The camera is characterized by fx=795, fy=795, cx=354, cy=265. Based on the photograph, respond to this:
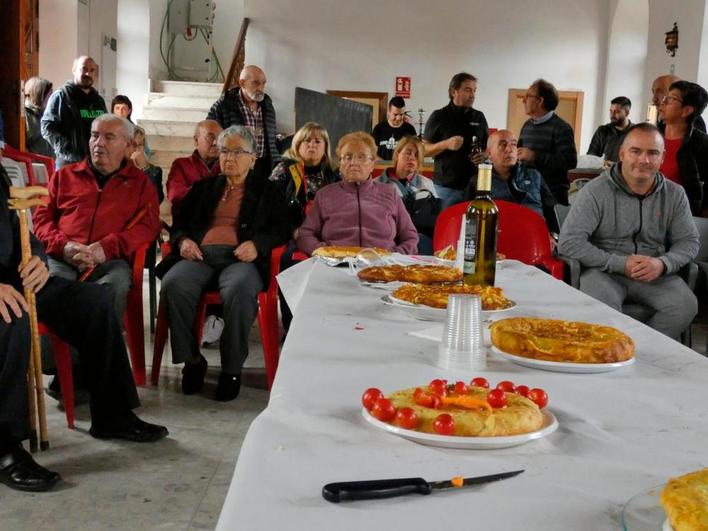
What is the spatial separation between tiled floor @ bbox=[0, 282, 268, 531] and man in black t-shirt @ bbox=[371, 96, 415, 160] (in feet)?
15.0

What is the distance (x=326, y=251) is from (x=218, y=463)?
74 centimetres

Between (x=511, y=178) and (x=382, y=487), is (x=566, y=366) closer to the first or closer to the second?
(x=382, y=487)

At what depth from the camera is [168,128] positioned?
9.80m

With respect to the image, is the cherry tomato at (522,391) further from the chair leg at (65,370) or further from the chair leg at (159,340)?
the chair leg at (159,340)

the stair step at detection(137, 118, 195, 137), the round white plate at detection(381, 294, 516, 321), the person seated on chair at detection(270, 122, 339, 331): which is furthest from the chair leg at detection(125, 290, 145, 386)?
the stair step at detection(137, 118, 195, 137)

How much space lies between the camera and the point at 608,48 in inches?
416

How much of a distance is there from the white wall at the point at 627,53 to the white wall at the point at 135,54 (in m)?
6.18

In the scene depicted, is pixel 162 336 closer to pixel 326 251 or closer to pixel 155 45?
pixel 326 251

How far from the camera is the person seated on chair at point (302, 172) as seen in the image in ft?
13.0

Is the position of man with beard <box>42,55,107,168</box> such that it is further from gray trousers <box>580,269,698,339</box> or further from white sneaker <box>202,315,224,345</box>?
gray trousers <box>580,269,698,339</box>

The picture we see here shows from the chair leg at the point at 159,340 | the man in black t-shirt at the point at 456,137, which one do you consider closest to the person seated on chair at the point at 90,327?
the chair leg at the point at 159,340

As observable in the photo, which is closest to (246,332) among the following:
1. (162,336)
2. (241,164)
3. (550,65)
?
(162,336)

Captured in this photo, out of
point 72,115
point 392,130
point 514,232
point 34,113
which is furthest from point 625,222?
point 392,130

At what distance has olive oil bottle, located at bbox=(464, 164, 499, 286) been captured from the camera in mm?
1865
